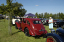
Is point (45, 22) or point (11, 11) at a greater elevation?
point (11, 11)

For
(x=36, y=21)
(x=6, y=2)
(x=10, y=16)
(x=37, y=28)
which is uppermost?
(x=6, y=2)

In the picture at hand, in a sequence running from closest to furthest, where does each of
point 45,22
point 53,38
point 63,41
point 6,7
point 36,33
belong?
point 63,41
point 53,38
point 36,33
point 6,7
point 45,22

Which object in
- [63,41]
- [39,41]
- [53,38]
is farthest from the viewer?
[39,41]

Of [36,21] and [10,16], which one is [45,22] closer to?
[36,21]

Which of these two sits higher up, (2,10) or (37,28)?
(2,10)

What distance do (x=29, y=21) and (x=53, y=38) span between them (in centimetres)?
334

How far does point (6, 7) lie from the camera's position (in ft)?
18.9

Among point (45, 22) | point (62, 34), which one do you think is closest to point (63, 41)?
point (62, 34)

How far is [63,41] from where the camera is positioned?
2.76 meters

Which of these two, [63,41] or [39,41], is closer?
[63,41]

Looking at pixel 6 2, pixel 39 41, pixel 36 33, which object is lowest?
pixel 39 41

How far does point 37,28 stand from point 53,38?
2500 mm

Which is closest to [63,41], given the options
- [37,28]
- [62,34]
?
[62,34]

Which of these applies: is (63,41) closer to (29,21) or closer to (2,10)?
(29,21)
